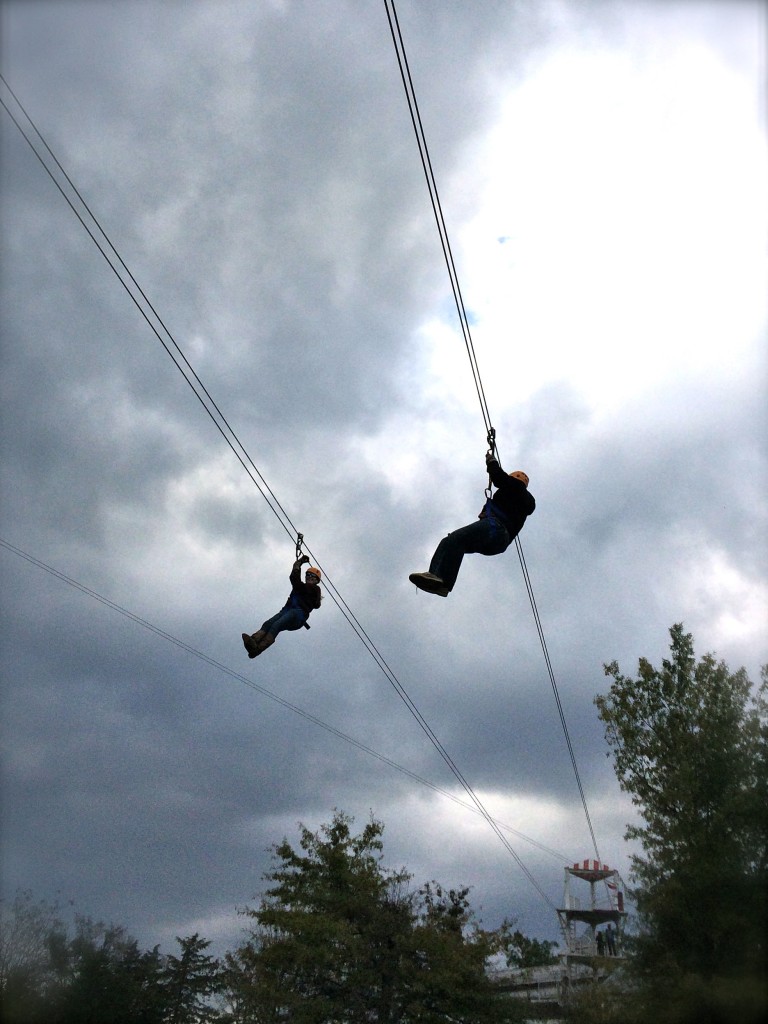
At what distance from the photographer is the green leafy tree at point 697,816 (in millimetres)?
13117

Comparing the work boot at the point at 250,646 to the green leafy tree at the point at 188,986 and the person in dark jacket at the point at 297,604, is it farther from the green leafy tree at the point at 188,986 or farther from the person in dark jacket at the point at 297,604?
the green leafy tree at the point at 188,986

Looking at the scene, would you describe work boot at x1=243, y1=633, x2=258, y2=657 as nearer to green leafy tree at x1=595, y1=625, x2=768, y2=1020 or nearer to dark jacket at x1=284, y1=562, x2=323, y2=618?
dark jacket at x1=284, y1=562, x2=323, y2=618

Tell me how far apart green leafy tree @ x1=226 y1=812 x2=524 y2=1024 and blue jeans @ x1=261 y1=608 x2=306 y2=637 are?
11.1 metres

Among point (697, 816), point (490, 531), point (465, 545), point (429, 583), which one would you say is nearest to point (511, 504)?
point (490, 531)

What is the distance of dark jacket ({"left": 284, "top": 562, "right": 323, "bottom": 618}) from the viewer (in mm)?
12305

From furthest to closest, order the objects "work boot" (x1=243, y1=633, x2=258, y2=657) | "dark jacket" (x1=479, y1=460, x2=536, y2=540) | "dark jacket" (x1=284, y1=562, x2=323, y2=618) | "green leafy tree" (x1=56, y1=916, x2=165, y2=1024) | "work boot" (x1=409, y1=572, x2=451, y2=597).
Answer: "green leafy tree" (x1=56, y1=916, x2=165, y2=1024)
"dark jacket" (x1=284, y1=562, x2=323, y2=618)
"work boot" (x1=243, y1=633, x2=258, y2=657)
"dark jacket" (x1=479, y1=460, x2=536, y2=540)
"work boot" (x1=409, y1=572, x2=451, y2=597)

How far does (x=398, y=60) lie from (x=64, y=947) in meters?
22.1

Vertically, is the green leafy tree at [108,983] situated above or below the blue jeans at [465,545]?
below

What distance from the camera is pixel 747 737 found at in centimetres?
1559

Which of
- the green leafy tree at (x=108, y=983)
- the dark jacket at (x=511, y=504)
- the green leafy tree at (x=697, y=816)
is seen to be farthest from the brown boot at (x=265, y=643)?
the green leafy tree at (x=108, y=983)

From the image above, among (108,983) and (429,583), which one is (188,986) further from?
(429,583)

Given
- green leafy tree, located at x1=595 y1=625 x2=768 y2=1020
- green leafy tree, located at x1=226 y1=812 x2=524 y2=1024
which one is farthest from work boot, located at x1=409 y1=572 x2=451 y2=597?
green leafy tree, located at x1=226 y1=812 x2=524 y2=1024

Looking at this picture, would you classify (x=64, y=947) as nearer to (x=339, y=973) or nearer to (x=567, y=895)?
(x=339, y=973)

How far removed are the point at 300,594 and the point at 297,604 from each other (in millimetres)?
150
